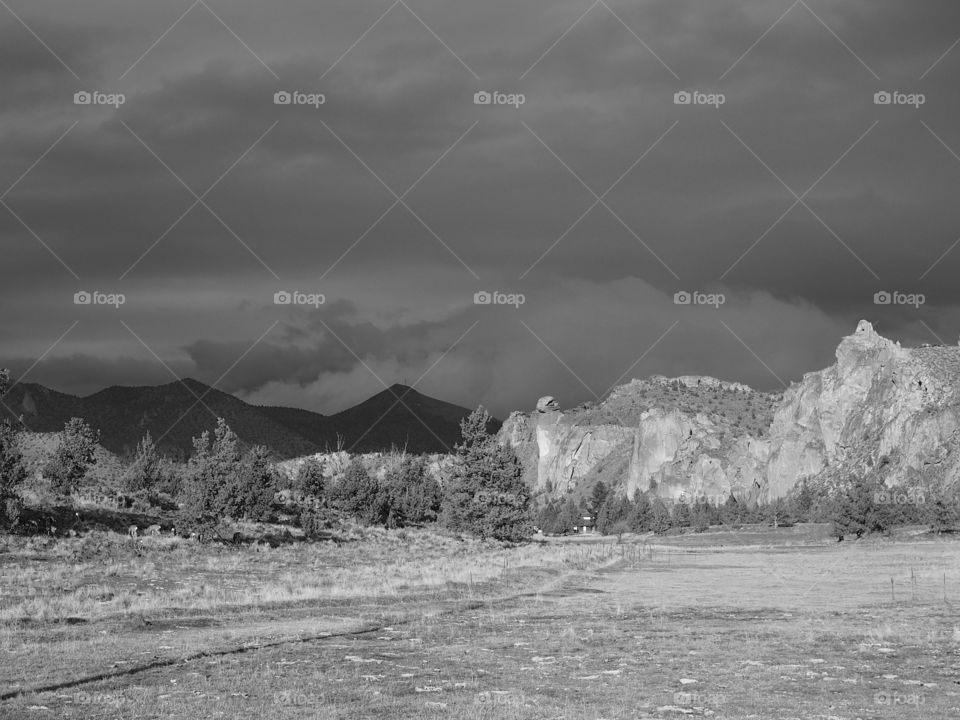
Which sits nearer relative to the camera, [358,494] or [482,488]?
[482,488]

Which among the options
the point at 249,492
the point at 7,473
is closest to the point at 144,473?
the point at 249,492

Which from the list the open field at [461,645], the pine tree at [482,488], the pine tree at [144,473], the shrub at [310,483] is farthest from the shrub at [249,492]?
the open field at [461,645]

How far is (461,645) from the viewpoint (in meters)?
21.1

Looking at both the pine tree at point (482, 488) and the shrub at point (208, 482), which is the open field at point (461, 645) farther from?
the pine tree at point (482, 488)

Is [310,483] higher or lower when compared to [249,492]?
higher

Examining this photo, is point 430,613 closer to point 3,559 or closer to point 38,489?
point 3,559

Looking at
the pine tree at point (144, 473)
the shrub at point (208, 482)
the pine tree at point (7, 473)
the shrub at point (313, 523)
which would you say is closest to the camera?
the pine tree at point (7, 473)

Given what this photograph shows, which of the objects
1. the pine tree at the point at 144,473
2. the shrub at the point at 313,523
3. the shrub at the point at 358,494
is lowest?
the shrub at the point at 313,523

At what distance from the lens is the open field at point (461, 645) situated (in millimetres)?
14094

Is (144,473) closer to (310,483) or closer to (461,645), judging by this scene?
(310,483)

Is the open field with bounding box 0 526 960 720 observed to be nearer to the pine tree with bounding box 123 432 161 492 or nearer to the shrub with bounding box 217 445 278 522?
the shrub with bounding box 217 445 278 522

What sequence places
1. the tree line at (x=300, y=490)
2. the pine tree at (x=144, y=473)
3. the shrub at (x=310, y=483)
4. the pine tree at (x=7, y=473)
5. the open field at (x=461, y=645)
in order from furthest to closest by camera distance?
the shrub at (x=310, y=483), the pine tree at (x=144, y=473), the tree line at (x=300, y=490), the pine tree at (x=7, y=473), the open field at (x=461, y=645)

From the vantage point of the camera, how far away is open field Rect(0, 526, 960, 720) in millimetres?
14094

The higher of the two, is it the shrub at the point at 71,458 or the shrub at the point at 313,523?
the shrub at the point at 71,458
